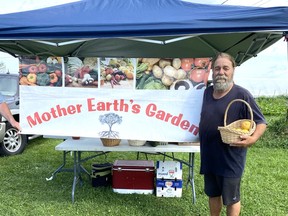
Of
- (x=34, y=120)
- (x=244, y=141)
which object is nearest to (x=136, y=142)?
(x=34, y=120)

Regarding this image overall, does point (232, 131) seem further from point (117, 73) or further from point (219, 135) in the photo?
point (117, 73)

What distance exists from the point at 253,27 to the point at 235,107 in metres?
0.75

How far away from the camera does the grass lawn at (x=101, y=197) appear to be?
3.84 metres

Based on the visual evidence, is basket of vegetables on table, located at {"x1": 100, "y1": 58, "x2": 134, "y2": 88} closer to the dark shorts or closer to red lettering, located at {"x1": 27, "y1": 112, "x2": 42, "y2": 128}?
red lettering, located at {"x1": 27, "y1": 112, "x2": 42, "y2": 128}

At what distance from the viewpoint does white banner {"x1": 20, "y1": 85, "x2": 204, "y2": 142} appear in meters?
3.47

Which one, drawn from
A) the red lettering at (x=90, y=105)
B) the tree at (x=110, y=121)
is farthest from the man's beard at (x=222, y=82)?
the red lettering at (x=90, y=105)

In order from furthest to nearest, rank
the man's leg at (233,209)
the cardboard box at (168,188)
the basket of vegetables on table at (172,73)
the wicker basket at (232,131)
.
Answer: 1. the cardboard box at (168,188)
2. the basket of vegetables on table at (172,73)
3. the man's leg at (233,209)
4. the wicker basket at (232,131)

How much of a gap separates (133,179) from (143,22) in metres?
2.11

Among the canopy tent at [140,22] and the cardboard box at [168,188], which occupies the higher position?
the canopy tent at [140,22]

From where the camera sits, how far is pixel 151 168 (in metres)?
4.36

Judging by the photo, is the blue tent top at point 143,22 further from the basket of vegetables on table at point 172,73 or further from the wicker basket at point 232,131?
the wicker basket at point 232,131

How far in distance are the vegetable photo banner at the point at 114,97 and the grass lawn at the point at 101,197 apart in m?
0.92

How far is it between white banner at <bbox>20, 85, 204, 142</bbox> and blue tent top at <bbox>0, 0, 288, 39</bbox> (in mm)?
643

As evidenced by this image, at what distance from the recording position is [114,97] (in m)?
3.51
